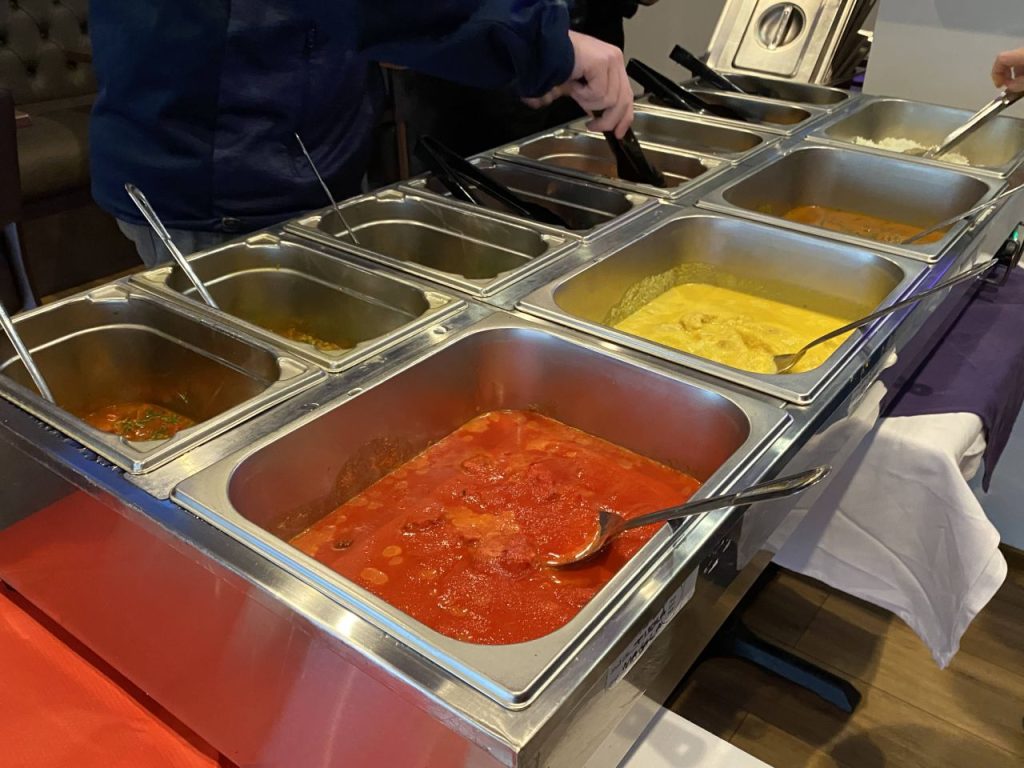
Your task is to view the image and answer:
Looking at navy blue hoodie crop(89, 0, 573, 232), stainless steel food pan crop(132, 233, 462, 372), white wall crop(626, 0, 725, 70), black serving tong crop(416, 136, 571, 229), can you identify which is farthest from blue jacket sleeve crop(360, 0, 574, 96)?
white wall crop(626, 0, 725, 70)

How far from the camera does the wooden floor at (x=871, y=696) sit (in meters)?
1.53

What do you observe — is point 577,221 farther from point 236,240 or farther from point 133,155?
point 133,155

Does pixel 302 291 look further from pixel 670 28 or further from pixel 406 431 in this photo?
pixel 670 28

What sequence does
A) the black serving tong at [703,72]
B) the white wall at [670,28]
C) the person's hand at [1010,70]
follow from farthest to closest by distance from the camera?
the white wall at [670,28], the black serving tong at [703,72], the person's hand at [1010,70]

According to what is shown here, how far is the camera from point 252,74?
1.26 meters

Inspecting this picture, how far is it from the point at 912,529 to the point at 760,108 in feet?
4.06

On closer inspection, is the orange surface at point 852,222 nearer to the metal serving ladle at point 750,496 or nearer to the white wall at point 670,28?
the metal serving ladle at point 750,496

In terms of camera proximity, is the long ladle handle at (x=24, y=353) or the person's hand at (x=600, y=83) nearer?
the long ladle handle at (x=24, y=353)

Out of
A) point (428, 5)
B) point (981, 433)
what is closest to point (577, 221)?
point (428, 5)

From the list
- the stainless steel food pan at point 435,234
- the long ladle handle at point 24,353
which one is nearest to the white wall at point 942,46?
the stainless steel food pan at point 435,234

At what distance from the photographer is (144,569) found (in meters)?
0.77

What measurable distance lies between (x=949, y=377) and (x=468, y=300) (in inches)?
29.5

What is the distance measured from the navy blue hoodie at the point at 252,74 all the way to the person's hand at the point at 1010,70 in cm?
107

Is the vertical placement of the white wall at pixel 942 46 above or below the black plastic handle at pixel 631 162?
above
